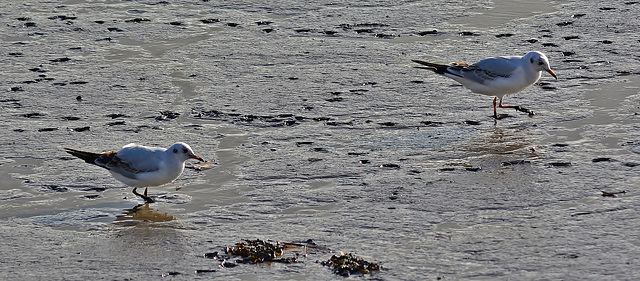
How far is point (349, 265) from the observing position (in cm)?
534

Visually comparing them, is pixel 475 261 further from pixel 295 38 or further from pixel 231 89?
pixel 295 38

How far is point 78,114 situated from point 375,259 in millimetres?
4093

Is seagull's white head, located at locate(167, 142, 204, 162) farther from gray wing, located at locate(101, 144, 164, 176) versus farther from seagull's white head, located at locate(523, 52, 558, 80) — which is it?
seagull's white head, located at locate(523, 52, 558, 80)

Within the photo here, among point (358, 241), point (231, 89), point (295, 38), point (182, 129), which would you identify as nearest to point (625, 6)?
point (295, 38)

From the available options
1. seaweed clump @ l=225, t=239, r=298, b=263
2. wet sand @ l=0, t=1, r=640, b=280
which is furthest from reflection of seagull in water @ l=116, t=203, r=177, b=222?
seaweed clump @ l=225, t=239, r=298, b=263

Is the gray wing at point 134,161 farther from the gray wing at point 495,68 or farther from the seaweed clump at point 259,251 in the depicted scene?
the gray wing at point 495,68

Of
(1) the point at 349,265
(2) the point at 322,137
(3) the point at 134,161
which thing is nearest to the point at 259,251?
(1) the point at 349,265

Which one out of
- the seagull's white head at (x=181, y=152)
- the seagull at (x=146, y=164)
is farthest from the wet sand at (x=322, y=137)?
the seagull's white head at (x=181, y=152)

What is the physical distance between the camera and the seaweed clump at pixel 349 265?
17.4 ft

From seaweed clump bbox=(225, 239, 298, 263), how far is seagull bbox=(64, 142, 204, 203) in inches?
48.4

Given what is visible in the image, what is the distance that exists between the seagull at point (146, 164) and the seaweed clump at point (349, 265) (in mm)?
1799

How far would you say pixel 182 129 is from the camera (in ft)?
26.6

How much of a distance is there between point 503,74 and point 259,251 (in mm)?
3962

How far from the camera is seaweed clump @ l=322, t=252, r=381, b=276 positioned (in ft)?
17.4
